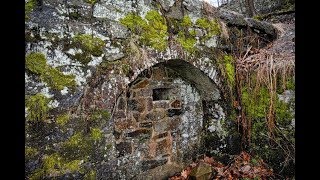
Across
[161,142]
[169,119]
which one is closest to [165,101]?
[169,119]

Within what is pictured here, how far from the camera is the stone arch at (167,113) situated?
349 cm

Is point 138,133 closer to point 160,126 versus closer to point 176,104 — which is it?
point 160,126

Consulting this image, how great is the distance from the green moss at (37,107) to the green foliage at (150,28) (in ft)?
4.02

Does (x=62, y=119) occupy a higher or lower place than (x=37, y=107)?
lower

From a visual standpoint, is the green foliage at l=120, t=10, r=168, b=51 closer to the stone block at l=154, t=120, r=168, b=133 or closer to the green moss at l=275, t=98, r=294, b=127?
the stone block at l=154, t=120, r=168, b=133

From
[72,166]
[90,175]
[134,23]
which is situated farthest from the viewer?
[134,23]

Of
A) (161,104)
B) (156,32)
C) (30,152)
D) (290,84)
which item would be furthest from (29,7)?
(290,84)

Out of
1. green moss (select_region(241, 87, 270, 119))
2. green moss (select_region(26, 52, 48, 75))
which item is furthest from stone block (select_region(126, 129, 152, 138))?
green moss (select_region(241, 87, 270, 119))

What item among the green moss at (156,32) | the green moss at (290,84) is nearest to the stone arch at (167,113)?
the green moss at (156,32)

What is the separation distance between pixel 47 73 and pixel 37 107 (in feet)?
1.09

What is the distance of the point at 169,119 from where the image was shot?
402 cm

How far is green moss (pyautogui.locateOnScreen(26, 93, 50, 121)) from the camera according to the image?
7.71ft

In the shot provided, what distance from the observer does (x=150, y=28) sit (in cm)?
320
